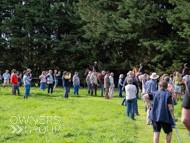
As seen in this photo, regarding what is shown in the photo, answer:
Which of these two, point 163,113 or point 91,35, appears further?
point 91,35

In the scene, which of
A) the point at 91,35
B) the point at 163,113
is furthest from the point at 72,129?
the point at 91,35

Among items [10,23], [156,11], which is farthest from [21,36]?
[156,11]

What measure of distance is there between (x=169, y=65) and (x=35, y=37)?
17.0 m

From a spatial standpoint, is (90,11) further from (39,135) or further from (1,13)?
(39,135)

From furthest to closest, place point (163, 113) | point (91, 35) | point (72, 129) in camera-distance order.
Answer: point (91, 35) < point (72, 129) < point (163, 113)

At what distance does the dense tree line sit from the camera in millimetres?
23314

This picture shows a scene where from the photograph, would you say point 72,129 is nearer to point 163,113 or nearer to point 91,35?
point 163,113

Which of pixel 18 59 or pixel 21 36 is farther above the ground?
pixel 21 36

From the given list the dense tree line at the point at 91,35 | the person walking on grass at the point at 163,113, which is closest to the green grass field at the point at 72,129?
the person walking on grass at the point at 163,113

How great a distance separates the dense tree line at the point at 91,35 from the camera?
23314 millimetres

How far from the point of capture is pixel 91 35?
29141mm

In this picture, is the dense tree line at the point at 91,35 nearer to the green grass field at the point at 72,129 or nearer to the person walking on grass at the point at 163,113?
the green grass field at the point at 72,129

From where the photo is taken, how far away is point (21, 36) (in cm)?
3403

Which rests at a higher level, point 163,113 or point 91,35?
point 91,35
